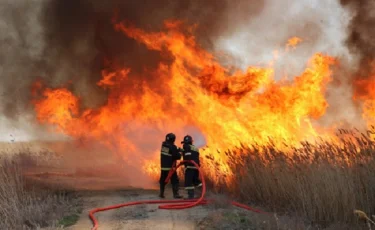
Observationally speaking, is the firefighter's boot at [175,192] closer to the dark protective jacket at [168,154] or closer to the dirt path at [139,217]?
the dark protective jacket at [168,154]

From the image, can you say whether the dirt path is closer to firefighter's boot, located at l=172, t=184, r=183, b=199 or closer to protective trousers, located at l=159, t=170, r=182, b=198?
protective trousers, located at l=159, t=170, r=182, b=198

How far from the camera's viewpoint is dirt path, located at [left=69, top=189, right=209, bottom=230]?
9750 millimetres

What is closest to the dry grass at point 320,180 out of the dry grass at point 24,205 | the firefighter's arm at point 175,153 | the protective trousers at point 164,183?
the firefighter's arm at point 175,153

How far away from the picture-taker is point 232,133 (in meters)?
16.1

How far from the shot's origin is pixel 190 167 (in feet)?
43.3

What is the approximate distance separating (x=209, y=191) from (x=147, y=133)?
7.77 meters

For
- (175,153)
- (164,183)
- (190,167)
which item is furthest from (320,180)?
(164,183)

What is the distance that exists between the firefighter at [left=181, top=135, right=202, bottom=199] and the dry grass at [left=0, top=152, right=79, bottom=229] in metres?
3.18

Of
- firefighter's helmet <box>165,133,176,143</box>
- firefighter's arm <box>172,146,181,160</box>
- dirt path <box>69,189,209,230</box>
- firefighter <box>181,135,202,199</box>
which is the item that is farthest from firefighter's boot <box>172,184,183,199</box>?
firefighter's helmet <box>165,133,176,143</box>

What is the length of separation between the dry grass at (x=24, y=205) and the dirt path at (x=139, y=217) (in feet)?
1.75

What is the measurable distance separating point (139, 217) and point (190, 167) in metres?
2.96

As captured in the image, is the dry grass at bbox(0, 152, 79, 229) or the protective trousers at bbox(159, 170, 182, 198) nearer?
the dry grass at bbox(0, 152, 79, 229)

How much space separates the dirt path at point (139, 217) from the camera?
384 inches

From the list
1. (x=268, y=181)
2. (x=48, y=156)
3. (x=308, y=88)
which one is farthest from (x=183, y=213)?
(x=48, y=156)
